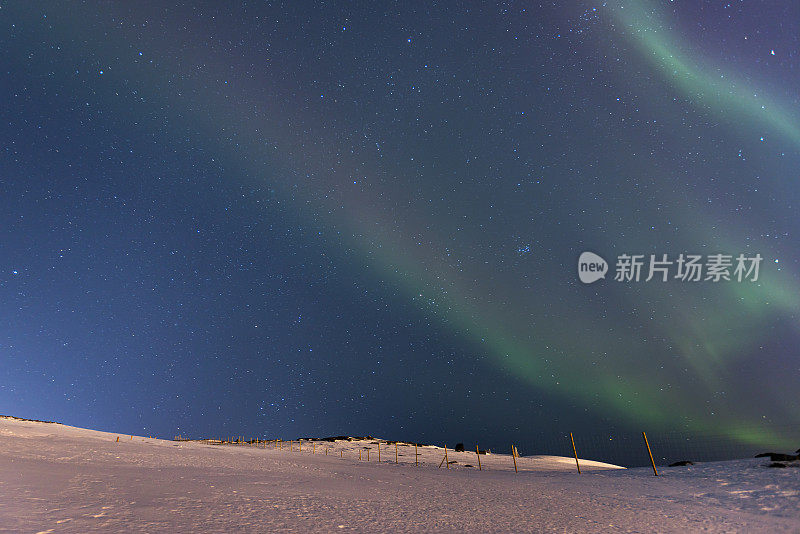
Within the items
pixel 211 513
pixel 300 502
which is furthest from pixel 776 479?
pixel 211 513

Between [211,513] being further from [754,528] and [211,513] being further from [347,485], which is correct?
[754,528]

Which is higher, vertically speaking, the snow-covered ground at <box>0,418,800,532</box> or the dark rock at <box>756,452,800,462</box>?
the dark rock at <box>756,452,800,462</box>

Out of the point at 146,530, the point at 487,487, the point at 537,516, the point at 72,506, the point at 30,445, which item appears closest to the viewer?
the point at 146,530

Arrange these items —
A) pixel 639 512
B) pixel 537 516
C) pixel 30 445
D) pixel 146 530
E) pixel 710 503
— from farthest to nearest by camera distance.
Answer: pixel 30 445, pixel 710 503, pixel 639 512, pixel 537 516, pixel 146 530

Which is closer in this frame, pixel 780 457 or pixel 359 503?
pixel 359 503

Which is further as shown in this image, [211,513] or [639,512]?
[639,512]

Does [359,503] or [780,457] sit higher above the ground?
[780,457]

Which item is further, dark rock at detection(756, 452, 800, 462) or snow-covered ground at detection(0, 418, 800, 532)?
dark rock at detection(756, 452, 800, 462)

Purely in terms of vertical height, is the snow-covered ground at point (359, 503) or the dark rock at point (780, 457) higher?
the dark rock at point (780, 457)

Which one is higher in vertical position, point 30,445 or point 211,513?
point 30,445

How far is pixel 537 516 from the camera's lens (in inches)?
348

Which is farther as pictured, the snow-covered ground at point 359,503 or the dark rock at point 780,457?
the dark rock at point 780,457

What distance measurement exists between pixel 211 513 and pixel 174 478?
6275 millimetres

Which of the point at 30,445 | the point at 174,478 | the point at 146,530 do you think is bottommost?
the point at 146,530
